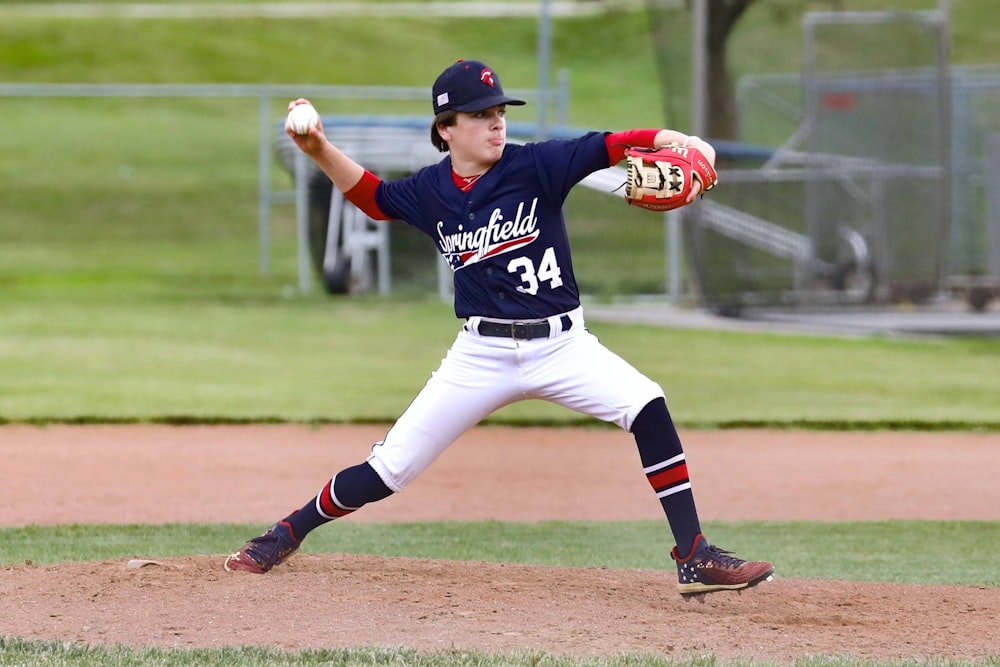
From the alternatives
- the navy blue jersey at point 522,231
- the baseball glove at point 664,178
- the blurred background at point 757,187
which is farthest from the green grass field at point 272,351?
the baseball glove at point 664,178

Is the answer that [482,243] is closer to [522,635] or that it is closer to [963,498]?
[522,635]

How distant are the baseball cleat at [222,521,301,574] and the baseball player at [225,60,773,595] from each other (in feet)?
1.31

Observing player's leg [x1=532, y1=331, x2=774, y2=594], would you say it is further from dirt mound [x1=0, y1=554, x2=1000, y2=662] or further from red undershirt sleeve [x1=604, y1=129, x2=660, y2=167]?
red undershirt sleeve [x1=604, y1=129, x2=660, y2=167]

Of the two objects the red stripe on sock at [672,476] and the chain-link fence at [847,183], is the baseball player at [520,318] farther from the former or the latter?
the chain-link fence at [847,183]

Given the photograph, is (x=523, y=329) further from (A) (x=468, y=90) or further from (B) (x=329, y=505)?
(B) (x=329, y=505)

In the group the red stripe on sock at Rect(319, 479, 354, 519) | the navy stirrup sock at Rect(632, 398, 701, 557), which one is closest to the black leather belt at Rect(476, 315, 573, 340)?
the navy stirrup sock at Rect(632, 398, 701, 557)

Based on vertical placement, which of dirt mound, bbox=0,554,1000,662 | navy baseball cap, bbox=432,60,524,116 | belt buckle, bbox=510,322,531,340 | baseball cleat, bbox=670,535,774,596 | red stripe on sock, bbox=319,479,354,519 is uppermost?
navy baseball cap, bbox=432,60,524,116

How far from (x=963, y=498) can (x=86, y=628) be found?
17.1 ft

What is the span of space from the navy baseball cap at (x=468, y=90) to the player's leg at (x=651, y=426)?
0.83 m

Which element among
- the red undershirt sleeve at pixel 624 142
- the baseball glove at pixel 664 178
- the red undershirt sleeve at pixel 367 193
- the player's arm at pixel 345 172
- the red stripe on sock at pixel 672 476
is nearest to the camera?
the baseball glove at pixel 664 178

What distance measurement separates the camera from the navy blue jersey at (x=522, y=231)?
4.82 metres

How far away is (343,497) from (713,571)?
130 centimetres

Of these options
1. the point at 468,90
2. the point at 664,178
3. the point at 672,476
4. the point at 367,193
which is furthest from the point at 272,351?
the point at 664,178

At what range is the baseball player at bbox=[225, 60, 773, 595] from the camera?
15.8ft
